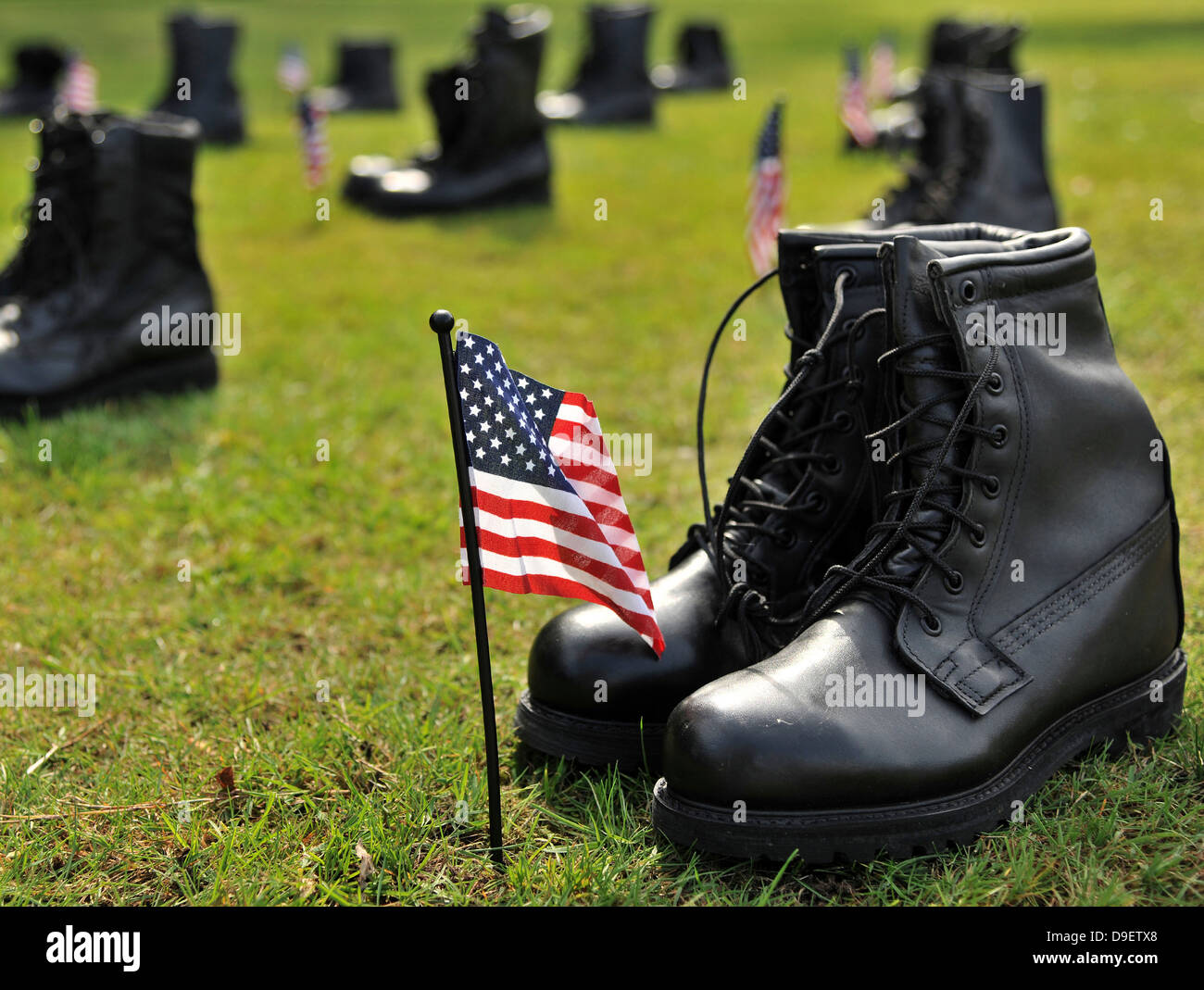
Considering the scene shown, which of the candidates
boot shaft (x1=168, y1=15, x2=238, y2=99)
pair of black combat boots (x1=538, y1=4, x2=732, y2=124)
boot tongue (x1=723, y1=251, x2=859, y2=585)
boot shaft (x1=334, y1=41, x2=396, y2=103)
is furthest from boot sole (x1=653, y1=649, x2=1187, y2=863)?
boot shaft (x1=334, y1=41, x2=396, y2=103)

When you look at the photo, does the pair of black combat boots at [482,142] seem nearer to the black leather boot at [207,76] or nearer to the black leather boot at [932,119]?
the black leather boot at [932,119]

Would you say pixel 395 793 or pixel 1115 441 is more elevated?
pixel 1115 441

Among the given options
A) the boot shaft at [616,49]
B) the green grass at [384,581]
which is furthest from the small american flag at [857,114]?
the boot shaft at [616,49]

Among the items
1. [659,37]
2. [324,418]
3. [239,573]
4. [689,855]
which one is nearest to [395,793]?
[689,855]

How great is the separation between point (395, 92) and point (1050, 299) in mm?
16440

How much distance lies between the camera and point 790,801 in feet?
6.28

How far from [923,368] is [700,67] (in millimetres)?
17879

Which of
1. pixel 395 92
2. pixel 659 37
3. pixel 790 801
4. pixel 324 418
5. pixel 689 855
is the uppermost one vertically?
pixel 659 37

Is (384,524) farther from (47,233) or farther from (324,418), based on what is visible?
(47,233)

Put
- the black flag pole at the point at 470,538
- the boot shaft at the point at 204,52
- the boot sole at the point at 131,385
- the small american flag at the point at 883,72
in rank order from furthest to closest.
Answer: the small american flag at the point at 883,72 < the boot shaft at the point at 204,52 < the boot sole at the point at 131,385 < the black flag pole at the point at 470,538

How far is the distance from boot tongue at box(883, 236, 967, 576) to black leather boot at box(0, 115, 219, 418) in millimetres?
3789

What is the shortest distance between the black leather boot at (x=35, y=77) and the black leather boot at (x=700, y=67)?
913 cm

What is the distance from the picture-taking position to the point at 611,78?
15.3 metres

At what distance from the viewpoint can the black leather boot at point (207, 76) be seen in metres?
13.7
